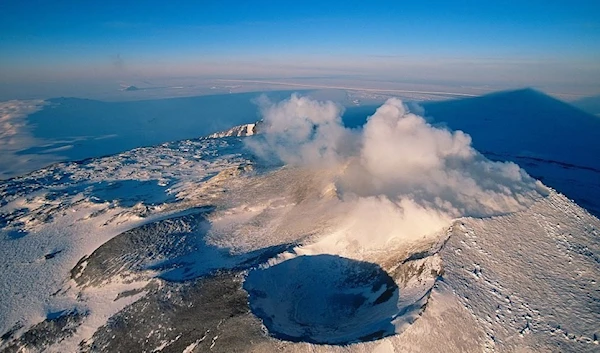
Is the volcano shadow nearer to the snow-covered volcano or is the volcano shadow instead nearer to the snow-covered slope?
the snow-covered volcano

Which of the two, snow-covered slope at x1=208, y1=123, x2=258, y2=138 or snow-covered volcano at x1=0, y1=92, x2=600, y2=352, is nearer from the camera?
snow-covered volcano at x1=0, y1=92, x2=600, y2=352

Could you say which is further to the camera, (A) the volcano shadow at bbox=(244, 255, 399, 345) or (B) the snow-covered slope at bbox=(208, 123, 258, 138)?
(B) the snow-covered slope at bbox=(208, 123, 258, 138)

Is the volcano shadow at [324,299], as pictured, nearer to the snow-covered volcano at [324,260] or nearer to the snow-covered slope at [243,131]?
the snow-covered volcano at [324,260]

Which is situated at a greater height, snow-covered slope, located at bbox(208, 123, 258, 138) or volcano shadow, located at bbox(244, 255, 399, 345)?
snow-covered slope, located at bbox(208, 123, 258, 138)

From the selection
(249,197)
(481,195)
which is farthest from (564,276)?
(249,197)

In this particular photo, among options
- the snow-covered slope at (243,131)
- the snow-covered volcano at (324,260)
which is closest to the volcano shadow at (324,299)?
the snow-covered volcano at (324,260)

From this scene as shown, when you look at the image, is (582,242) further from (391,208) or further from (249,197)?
(249,197)

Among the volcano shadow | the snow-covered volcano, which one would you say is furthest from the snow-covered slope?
the volcano shadow
